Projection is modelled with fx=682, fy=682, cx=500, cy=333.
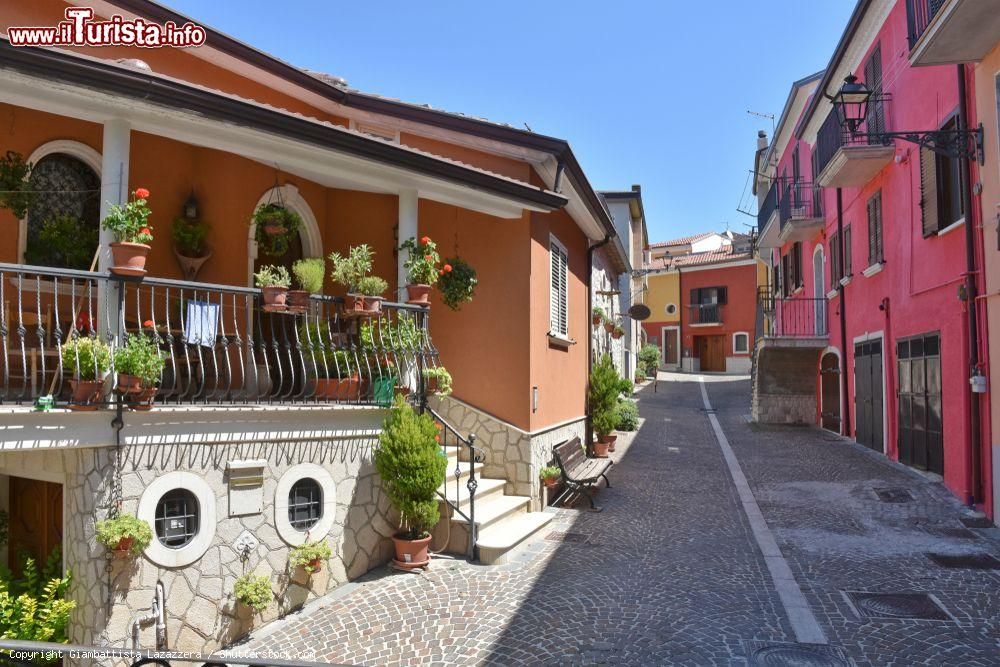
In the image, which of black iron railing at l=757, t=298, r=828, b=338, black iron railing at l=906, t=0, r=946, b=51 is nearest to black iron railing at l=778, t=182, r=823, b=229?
black iron railing at l=757, t=298, r=828, b=338

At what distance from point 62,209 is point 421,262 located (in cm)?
406

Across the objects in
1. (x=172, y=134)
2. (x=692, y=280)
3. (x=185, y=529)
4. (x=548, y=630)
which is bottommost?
(x=548, y=630)

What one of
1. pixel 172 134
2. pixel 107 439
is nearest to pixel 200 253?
pixel 172 134

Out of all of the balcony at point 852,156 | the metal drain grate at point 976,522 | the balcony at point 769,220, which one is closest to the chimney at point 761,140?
the balcony at point 769,220

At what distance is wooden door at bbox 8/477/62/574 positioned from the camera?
271 inches

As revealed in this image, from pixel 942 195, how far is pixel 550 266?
601 centimetres

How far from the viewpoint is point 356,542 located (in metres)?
7.10

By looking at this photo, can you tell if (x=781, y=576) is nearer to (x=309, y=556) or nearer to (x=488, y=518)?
(x=488, y=518)

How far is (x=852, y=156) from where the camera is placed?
12.6 m

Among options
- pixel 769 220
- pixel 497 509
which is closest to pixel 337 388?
pixel 497 509

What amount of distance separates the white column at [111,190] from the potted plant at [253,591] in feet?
7.83

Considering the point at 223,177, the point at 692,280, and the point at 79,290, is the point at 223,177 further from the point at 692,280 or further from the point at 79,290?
the point at 692,280

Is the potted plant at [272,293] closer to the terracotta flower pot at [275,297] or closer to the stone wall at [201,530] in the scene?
the terracotta flower pot at [275,297]

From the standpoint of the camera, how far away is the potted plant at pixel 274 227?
27.5ft
